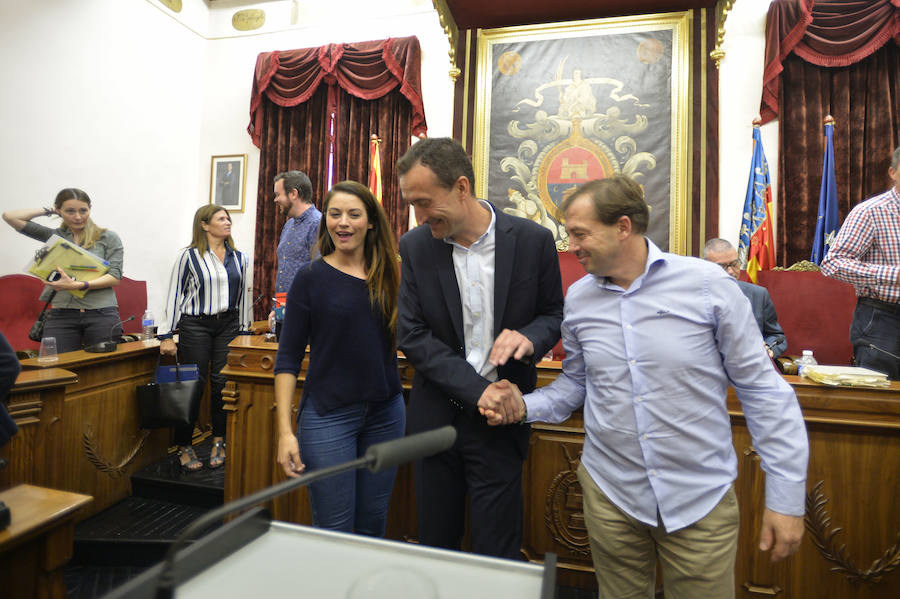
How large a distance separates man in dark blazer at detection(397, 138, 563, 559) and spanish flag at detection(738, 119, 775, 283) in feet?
11.9

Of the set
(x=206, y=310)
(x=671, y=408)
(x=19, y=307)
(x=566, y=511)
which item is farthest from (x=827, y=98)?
(x=19, y=307)

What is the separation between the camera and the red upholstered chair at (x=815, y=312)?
11.4 ft

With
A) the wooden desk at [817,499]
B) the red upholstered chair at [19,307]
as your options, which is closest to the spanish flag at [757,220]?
the wooden desk at [817,499]

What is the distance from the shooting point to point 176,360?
3174 mm

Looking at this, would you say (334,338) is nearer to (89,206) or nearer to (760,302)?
(89,206)

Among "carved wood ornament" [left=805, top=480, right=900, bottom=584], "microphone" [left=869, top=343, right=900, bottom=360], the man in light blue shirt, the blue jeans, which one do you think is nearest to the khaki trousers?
the man in light blue shirt

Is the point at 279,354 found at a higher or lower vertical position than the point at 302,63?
lower

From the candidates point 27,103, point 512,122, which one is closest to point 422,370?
point 512,122

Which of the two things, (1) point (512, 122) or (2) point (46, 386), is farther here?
(1) point (512, 122)

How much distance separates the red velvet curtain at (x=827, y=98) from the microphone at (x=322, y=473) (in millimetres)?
4784

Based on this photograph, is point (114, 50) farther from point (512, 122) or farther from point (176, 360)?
point (512, 122)

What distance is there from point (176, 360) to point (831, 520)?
3530 millimetres

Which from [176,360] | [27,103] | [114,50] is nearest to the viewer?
[176,360]

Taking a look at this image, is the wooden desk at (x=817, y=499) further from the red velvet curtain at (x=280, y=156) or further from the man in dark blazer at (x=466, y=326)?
the red velvet curtain at (x=280, y=156)
